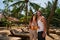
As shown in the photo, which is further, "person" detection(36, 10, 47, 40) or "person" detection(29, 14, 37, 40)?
"person" detection(29, 14, 37, 40)

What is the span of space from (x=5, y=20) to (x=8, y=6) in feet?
7.89

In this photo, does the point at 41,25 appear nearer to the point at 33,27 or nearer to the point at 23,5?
the point at 33,27

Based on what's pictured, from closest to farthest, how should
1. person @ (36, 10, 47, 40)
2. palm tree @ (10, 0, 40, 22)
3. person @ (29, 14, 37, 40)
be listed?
person @ (36, 10, 47, 40) → person @ (29, 14, 37, 40) → palm tree @ (10, 0, 40, 22)

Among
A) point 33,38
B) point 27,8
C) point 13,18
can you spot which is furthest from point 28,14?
point 33,38

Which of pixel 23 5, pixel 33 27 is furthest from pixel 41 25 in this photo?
pixel 23 5

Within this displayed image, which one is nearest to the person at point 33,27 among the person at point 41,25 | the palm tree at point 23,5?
the person at point 41,25

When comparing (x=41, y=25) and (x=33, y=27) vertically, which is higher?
(x=41, y=25)

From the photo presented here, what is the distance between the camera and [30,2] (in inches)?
1173

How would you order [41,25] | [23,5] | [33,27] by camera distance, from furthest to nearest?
[23,5]
[33,27]
[41,25]

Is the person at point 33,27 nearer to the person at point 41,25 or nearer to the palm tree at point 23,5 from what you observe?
the person at point 41,25

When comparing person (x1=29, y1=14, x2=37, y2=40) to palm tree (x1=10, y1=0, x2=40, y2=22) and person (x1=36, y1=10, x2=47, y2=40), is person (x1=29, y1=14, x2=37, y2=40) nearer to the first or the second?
person (x1=36, y1=10, x2=47, y2=40)

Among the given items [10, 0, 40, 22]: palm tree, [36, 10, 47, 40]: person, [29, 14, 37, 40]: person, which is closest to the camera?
[36, 10, 47, 40]: person

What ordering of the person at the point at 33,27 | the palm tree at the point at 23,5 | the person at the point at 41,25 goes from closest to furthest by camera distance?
1. the person at the point at 41,25
2. the person at the point at 33,27
3. the palm tree at the point at 23,5

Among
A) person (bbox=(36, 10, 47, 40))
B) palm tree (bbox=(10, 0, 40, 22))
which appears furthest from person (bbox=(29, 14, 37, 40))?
palm tree (bbox=(10, 0, 40, 22))
